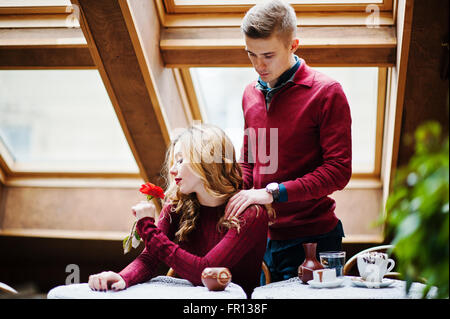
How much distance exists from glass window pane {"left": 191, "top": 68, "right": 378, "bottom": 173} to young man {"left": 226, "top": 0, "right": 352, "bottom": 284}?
1345 millimetres

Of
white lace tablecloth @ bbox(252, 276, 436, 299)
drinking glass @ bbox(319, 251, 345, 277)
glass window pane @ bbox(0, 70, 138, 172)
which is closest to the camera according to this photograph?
white lace tablecloth @ bbox(252, 276, 436, 299)

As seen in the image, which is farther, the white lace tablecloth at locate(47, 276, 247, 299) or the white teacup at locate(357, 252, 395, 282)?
the white teacup at locate(357, 252, 395, 282)

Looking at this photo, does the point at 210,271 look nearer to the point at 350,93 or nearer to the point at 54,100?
the point at 350,93

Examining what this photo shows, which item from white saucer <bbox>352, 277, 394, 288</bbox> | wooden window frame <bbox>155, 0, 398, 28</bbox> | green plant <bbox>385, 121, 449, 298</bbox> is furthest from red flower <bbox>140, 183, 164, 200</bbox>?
wooden window frame <bbox>155, 0, 398, 28</bbox>

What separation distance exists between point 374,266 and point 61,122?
9.64 feet

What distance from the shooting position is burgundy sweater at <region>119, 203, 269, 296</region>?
1.57 meters

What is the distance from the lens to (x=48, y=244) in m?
3.90

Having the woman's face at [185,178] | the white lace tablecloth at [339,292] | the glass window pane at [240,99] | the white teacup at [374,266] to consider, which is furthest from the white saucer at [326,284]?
the glass window pane at [240,99]

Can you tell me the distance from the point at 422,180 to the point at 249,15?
113cm

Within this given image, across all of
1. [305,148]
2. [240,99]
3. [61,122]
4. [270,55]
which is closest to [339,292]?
[305,148]

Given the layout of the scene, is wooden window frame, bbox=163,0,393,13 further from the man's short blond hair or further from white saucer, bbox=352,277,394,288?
white saucer, bbox=352,277,394,288

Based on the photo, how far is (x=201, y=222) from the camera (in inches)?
69.9

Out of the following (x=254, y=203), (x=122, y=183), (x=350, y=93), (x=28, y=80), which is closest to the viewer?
(x=254, y=203)

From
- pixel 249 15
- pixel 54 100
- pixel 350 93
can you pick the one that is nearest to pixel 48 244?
pixel 54 100
